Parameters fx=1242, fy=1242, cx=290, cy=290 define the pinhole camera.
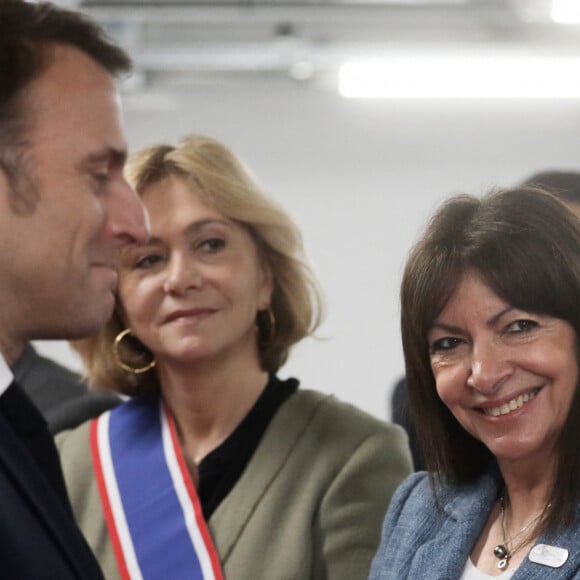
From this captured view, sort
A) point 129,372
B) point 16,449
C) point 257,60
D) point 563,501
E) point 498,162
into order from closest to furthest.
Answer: point 16,449
point 563,501
point 129,372
point 257,60
point 498,162

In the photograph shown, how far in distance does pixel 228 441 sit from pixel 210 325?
230 mm

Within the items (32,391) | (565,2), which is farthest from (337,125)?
(32,391)

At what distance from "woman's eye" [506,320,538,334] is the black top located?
2.56 ft

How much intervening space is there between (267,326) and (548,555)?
1006mm

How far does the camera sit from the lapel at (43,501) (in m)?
1.41

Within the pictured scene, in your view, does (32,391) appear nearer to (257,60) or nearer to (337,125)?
(257,60)

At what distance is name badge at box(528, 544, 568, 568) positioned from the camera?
5.46 ft

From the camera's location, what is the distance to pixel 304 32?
20.9 feet

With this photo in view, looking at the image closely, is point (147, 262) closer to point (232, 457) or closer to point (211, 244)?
point (211, 244)

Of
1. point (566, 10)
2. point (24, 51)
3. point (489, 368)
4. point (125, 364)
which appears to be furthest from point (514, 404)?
point (566, 10)

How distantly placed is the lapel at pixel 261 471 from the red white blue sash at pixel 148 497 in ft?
0.10

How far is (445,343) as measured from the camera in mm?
1843

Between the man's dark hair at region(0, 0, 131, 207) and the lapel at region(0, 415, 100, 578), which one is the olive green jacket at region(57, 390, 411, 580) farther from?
the man's dark hair at region(0, 0, 131, 207)

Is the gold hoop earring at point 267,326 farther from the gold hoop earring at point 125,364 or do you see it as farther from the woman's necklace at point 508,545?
the woman's necklace at point 508,545
